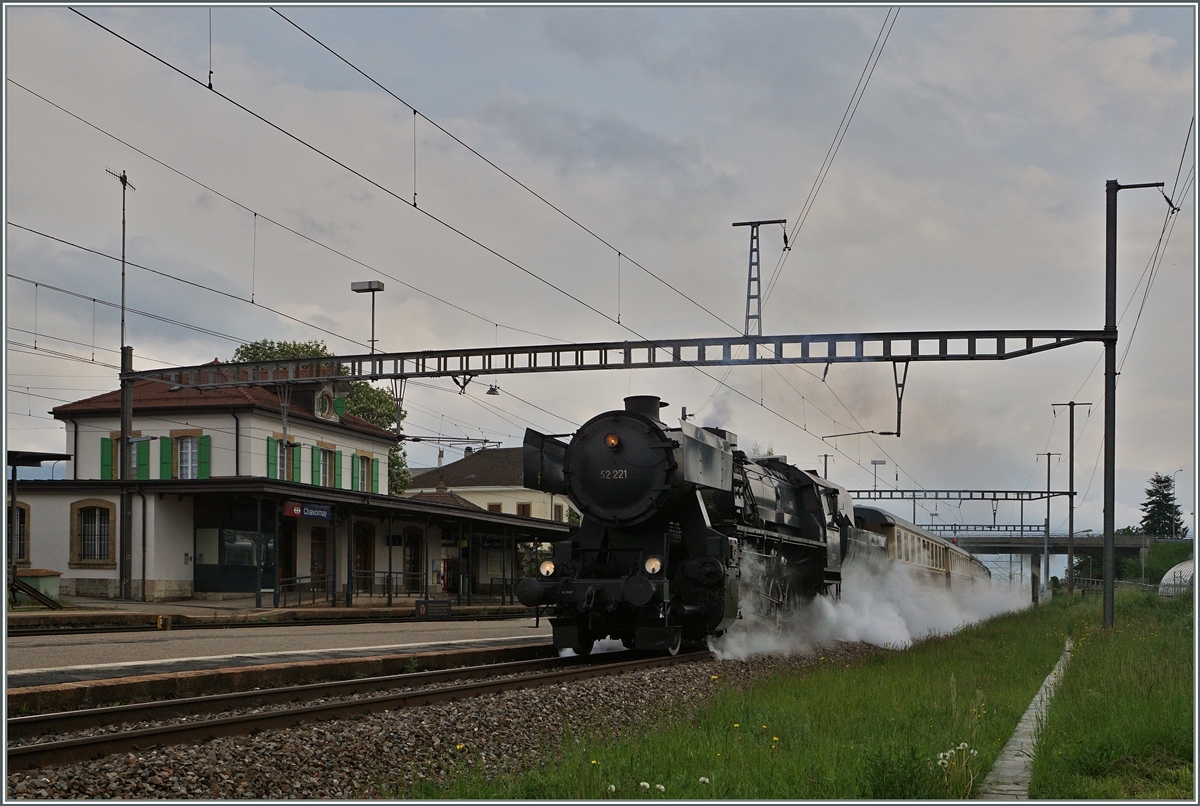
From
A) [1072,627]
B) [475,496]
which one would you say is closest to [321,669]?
[1072,627]

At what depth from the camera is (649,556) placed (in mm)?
14992

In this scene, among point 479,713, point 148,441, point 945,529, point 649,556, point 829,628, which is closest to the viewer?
point 479,713

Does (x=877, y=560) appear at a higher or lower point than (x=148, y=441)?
lower

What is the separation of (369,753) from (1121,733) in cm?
537

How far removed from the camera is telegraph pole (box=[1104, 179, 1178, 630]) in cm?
2073

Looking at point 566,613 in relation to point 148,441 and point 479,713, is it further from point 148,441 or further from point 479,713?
point 148,441

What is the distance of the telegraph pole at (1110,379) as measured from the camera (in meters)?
20.7

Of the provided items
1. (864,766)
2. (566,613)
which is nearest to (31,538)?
(566,613)

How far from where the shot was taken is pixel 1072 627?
84.0 feet

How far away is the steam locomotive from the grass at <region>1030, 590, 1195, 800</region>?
15.3 ft

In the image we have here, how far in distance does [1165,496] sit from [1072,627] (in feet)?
319

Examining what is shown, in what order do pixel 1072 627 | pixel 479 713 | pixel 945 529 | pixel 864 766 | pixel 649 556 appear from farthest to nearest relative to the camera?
pixel 945 529
pixel 1072 627
pixel 649 556
pixel 479 713
pixel 864 766

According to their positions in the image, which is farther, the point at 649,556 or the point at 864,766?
the point at 649,556

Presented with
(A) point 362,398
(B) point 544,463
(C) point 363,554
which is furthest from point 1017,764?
(A) point 362,398
